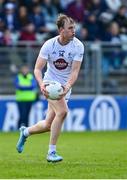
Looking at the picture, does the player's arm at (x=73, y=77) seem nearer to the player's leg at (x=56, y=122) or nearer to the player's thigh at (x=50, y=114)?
the player's leg at (x=56, y=122)

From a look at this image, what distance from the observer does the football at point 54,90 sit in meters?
12.8

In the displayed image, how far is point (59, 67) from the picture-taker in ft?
43.2

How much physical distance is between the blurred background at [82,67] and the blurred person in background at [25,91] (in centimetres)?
71

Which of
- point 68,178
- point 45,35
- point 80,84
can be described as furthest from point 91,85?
point 68,178

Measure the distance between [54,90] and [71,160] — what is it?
157 cm

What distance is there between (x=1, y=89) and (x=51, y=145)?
1322 cm

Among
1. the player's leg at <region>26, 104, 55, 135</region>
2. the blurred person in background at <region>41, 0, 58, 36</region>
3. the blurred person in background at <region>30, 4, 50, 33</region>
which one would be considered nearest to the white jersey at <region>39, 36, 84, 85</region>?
the player's leg at <region>26, 104, 55, 135</region>

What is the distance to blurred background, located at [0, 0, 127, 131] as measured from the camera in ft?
85.6

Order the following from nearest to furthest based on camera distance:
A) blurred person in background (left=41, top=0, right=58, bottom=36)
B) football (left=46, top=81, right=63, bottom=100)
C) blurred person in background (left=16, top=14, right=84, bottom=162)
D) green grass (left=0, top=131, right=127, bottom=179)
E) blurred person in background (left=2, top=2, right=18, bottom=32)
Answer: green grass (left=0, top=131, right=127, bottom=179) < football (left=46, top=81, right=63, bottom=100) < blurred person in background (left=16, top=14, right=84, bottom=162) < blurred person in background (left=2, top=2, right=18, bottom=32) < blurred person in background (left=41, top=0, right=58, bottom=36)

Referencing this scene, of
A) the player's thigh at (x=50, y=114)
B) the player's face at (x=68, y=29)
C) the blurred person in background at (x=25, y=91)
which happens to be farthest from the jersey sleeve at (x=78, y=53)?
the blurred person in background at (x=25, y=91)

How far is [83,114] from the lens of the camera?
1038 inches

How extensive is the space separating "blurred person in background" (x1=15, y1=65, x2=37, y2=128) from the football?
11823 mm

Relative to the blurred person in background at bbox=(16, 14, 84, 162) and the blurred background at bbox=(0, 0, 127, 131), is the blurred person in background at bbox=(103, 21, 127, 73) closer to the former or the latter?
the blurred background at bbox=(0, 0, 127, 131)

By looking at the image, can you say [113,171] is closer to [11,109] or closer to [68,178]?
[68,178]
